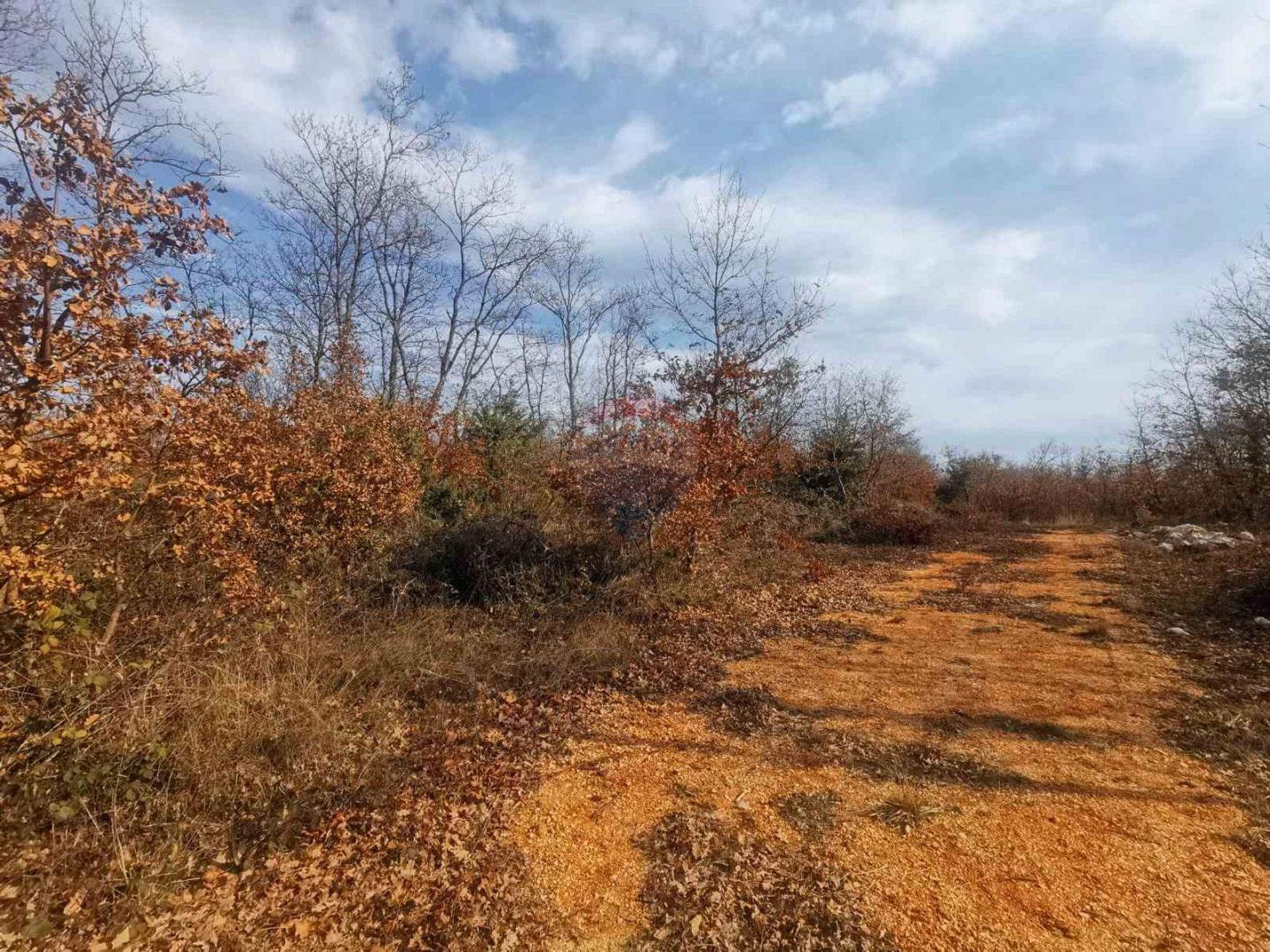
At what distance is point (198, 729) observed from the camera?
3.67 meters

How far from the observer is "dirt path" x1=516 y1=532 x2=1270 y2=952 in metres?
2.68

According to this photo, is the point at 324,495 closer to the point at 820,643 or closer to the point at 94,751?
the point at 94,751

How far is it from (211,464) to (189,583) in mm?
1215

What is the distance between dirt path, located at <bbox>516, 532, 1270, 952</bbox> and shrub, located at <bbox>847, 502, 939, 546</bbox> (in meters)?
8.19

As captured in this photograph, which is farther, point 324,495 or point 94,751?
point 324,495

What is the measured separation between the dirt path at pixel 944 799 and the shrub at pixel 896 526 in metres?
8.19

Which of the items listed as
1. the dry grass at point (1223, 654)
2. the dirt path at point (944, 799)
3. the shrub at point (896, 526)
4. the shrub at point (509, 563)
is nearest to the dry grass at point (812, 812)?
the dirt path at point (944, 799)

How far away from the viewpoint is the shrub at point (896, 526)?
→ 14375 millimetres

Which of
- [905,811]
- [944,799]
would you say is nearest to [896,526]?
[944,799]

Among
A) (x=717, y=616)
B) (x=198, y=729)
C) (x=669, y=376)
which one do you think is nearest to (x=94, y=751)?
(x=198, y=729)

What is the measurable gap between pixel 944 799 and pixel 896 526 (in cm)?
1185

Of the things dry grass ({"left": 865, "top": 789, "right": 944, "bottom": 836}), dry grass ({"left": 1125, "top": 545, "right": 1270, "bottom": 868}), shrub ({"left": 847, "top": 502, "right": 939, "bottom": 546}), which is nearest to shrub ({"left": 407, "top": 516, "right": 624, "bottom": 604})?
dry grass ({"left": 865, "top": 789, "right": 944, "bottom": 836})

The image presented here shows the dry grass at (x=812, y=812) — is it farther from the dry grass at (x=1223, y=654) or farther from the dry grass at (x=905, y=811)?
the dry grass at (x=1223, y=654)

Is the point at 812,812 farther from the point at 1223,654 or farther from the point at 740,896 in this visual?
the point at 1223,654
